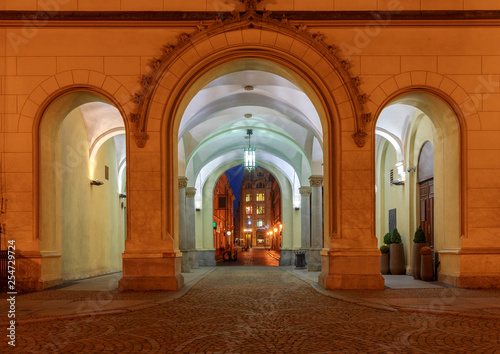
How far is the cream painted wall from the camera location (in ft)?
45.9

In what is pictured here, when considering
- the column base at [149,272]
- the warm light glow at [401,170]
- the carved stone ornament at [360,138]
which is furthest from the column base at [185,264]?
the carved stone ornament at [360,138]

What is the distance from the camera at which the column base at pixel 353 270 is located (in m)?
11.9

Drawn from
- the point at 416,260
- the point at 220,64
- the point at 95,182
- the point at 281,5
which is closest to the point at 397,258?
the point at 416,260

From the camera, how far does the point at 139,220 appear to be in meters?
12.3

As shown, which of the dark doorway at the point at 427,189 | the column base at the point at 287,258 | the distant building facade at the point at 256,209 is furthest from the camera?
the distant building facade at the point at 256,209

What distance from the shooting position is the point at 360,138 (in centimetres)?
1235

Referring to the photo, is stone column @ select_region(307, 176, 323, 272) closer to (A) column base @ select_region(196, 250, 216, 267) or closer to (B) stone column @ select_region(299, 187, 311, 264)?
(B) stone column @ select_region(299, 187, 311, 264)

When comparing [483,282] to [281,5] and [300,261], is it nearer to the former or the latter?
[281,5]

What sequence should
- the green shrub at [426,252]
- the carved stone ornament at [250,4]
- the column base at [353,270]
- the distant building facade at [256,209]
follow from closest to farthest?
the column base at [353,270]
the carved stone ornament at [250,4]
the green shrub at [426,252]
the distant building facade at [256,209]

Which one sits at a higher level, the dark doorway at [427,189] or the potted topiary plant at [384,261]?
the dark doorway at [427,189]

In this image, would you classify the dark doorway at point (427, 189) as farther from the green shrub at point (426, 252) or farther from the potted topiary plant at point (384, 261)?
the green shrub at point (426, 252)

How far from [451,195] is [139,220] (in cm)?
777

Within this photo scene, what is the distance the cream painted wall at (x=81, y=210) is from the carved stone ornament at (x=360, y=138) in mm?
7675

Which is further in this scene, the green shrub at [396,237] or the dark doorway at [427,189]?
the green shrub at [396,237]
